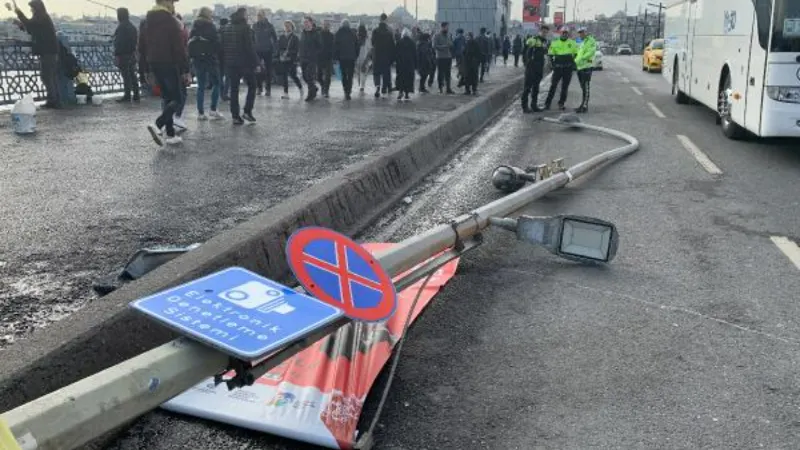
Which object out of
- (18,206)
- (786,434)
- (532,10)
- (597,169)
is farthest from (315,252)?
(532,10)

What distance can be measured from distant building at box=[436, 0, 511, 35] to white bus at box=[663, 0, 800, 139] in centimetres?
4239

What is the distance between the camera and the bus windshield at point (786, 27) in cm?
900

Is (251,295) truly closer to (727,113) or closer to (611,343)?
(611,343)

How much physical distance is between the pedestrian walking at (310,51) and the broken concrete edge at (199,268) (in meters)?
7.77

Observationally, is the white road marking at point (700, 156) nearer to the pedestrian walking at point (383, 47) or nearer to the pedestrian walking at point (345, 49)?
the pedestrian walking at point (383, 47)

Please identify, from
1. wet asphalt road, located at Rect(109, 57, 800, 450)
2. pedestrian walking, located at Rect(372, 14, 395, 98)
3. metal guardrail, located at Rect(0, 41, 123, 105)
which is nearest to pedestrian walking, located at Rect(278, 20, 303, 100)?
pedestrian walking, located at Rect(372, 14, 395, 98)

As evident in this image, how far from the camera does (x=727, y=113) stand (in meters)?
11.6

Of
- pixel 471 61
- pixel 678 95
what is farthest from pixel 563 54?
pixel 678 95

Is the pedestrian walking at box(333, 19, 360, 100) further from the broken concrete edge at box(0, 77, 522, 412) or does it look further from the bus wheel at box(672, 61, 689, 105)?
the bus wheel at box(672, 61, 689, 105)

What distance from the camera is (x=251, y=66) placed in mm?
11734

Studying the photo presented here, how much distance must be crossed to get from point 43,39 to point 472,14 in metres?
46.5

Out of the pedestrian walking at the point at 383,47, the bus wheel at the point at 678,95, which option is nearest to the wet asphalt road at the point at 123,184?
the pedestrian walking at the point at 383,47

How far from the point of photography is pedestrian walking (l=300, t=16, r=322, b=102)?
16.5 m

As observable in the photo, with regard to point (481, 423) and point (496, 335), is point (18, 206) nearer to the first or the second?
point (496, 335)
